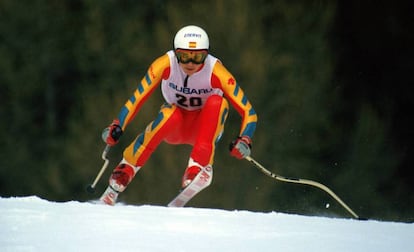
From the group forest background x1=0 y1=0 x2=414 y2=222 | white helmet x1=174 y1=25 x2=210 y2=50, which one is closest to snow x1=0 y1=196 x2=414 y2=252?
white helmet x1=174 y1=25 x2=210 y2=50

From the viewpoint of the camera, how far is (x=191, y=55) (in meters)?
5.16

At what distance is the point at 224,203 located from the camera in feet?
37.2

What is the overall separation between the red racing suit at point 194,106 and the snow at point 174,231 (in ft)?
2.52

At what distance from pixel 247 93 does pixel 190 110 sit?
6.06m

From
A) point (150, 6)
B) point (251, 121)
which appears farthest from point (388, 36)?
point (251, 121)

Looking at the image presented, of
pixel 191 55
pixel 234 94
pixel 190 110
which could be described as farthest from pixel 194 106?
pixel 191 55

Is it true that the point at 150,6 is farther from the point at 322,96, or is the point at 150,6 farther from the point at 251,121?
the point at 251,121

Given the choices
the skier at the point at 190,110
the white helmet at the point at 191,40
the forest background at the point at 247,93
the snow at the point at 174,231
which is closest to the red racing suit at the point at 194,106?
the skier at the point at 190,110

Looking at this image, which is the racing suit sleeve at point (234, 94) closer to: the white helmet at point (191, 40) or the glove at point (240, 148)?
the glove at point (240, 148)

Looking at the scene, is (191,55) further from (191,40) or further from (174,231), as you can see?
(174,231)

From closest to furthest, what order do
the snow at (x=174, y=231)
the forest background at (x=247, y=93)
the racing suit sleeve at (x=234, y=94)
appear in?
the snow at (x=174, y=231), the racing suit sleeve at (x=234, y=94), the forest background at (x=247, y=93)

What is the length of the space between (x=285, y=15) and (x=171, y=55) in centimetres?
698

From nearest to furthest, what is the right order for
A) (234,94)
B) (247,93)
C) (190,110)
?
1. (234,94)
2. (190,110)
3. (247,93)

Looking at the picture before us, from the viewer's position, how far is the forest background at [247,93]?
38.0 ft
